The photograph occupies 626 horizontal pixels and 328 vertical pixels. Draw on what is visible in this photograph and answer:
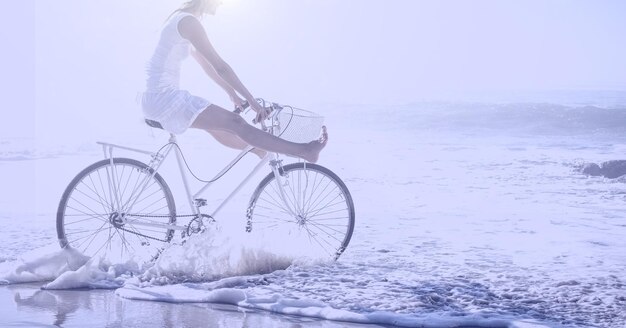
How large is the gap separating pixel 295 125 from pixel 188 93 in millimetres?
430

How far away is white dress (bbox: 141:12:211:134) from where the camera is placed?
10.3 ft

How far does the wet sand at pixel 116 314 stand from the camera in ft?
8.34

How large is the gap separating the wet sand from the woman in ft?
2.27

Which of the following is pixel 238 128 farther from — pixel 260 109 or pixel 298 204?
pixel 298 204

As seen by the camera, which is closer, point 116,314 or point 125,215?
point 116,314

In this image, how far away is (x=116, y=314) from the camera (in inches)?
105

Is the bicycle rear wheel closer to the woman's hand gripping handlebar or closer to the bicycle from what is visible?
the bicycle

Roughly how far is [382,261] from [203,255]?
0.85 meters

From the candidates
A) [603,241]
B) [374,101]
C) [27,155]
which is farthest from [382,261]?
[374,101]

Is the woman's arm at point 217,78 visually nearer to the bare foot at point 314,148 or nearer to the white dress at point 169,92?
the white dress at point 169,92

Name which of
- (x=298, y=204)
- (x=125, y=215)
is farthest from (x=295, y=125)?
(x=125, y=215)

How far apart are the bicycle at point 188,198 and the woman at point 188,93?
76 millimetres

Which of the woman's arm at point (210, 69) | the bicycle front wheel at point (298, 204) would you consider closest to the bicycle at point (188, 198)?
the bicycle front wheel at point (298, 204)

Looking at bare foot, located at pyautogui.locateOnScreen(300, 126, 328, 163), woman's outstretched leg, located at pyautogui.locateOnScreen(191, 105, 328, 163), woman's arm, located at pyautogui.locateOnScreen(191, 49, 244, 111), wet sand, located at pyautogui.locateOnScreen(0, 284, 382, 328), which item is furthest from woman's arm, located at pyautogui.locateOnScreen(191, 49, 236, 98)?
wet sand, located at pyautogui.locateOnScreen(0, 284, 382, 328)
